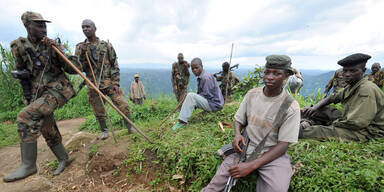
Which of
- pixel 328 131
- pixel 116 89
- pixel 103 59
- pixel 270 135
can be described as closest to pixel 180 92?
pixel 116 89

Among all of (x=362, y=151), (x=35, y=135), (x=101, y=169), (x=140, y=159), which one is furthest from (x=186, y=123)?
(x=362, y=151)

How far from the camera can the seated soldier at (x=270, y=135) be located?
1651 millimetres

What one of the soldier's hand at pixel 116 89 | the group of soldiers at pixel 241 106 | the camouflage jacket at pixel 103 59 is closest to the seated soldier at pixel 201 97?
the group of soldiers at pixel 241 106

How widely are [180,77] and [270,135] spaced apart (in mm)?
5530

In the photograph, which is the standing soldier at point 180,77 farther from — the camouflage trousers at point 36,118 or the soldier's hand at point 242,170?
the soldier's hand at point 242,170

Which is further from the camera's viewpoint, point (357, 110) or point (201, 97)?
point (201, 97)

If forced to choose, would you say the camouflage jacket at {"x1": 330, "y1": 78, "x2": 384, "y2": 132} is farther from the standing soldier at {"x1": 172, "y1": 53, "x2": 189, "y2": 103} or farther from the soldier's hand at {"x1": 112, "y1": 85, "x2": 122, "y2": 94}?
the standing soldier at {"x1": 172, "y1": 53, "x2": 189, "y2": 103}

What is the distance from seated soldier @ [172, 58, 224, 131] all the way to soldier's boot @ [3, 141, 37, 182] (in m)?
2.18

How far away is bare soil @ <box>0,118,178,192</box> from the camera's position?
2.36 metres

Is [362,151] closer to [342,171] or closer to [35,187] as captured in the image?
[342,171]

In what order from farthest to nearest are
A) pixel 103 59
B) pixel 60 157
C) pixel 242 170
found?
pixel 103 59, pixel 60 157, pixel 242 170

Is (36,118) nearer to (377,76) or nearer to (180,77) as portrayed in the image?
(180,77)

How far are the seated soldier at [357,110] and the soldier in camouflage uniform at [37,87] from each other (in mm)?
3781

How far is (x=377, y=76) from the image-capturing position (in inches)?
240
